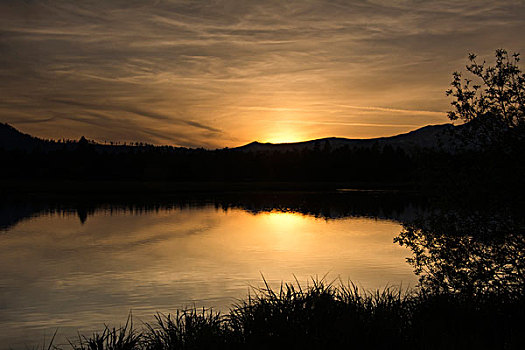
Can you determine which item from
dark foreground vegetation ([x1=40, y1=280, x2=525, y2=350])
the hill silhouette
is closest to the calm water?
dark foreground vegetation ([x1=40, y1=280, x2=525, y2=350])

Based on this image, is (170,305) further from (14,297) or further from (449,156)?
(449,156)

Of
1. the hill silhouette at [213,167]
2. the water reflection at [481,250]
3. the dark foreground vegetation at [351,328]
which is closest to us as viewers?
the dark foreground vegetation at [351,328]

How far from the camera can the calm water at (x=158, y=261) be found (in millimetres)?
19297

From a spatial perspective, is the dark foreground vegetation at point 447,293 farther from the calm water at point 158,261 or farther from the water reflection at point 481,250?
the calm water at point 158,261

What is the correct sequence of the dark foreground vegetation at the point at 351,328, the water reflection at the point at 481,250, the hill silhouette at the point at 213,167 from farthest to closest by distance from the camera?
the hill silhouette at the point at 213,167 < the water reflection at the point at 481,250 < the dark foreground vegetation at the point at 351,328

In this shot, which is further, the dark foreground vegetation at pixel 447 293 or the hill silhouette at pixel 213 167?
the hill silhouette at pixel 213 167

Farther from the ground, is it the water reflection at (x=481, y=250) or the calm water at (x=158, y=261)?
the water reflection at (x=481, y=250)

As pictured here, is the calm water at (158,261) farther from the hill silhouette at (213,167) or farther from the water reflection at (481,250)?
the hill silhouette at (213,167)

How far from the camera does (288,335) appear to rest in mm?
10461

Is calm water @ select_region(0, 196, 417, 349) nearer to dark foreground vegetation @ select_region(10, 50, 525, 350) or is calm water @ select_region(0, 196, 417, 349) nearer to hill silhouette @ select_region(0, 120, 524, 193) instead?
dark foreground vegetation @ select_region(10, 50, 525, 350)

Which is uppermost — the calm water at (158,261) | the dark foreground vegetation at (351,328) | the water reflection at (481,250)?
the water reflection at (481,250)

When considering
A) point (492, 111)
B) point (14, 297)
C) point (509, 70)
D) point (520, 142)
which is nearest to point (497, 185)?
point (520, 142)

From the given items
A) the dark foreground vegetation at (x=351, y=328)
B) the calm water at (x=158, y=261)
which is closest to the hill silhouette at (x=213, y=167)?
the calm water at (x=158, y=261)

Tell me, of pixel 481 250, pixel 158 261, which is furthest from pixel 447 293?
pixel 158 261
